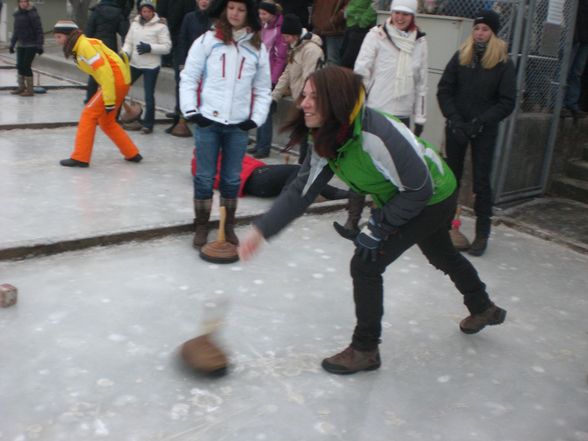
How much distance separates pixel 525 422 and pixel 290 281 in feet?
6.70

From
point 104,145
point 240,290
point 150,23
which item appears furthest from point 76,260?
point 150,23

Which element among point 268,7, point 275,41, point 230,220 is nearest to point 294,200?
point 230,220

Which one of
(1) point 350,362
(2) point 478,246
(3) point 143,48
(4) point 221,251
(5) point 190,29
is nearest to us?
(1) point 350,362

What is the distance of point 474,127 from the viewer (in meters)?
5.73

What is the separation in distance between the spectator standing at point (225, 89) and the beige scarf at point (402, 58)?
3.97ft

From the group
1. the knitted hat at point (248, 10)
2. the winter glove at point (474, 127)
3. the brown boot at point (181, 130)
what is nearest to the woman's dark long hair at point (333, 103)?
the knitted hat at point (248, 10)

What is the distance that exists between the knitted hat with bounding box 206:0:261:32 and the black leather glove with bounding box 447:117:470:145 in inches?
71.1

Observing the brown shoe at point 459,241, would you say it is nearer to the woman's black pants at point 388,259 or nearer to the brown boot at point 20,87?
the woman's black pants at point 388,259

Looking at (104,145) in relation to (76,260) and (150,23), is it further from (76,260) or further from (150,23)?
(76,260)

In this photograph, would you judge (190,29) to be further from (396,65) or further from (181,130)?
(396,65)

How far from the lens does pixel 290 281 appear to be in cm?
509

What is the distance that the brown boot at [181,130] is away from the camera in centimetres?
993

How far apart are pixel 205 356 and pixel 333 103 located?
148cm

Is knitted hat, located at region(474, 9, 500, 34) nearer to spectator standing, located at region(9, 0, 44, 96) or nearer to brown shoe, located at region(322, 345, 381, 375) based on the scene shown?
brown shoe, located at region(322, 345, 381, 375)
